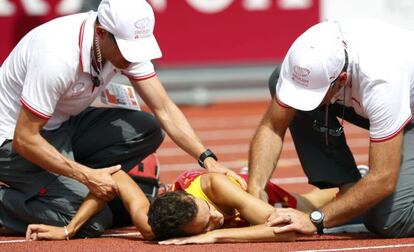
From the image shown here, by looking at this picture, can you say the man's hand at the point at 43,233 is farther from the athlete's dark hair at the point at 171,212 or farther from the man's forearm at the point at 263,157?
the man's forearm at the point at 263,157

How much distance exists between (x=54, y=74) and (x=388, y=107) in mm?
1873

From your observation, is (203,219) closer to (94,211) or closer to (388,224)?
(94,211)

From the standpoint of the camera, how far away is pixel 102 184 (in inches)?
254

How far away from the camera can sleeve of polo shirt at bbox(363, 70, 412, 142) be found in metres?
5.98

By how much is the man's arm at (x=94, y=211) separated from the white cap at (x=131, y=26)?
75 cm

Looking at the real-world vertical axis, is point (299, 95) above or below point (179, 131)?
above

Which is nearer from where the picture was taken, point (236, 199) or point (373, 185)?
point (373, 185)

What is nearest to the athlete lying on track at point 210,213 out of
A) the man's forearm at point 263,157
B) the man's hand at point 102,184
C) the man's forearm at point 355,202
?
the man's forearm at point 263,157

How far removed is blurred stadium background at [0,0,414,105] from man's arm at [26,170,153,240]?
6308 millimetres

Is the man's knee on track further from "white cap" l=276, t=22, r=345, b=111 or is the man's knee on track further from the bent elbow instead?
"white cap" l=276, t=22, r=345, b=111

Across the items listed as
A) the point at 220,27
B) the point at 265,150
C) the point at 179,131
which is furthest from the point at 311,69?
the point at 220,27

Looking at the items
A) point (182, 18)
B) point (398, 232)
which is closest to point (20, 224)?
point (398, 232)

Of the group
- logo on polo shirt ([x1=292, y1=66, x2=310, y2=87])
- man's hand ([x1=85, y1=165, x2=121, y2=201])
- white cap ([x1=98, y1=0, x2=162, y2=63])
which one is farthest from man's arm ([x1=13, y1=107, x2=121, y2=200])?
logo on polo shirt ([x1=292, y1=66, x2=310, y2=87])

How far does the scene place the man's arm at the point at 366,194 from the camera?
19.8 feet
